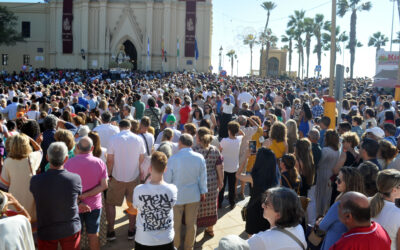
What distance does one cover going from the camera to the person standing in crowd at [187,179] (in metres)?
5.16

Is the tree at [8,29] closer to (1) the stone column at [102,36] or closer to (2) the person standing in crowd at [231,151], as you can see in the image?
(1) the stone column at [102,36]

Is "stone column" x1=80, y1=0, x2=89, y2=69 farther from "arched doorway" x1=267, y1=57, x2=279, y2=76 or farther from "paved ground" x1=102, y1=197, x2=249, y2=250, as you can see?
"paved ground" x1=102, y1=197, x2=249, y2=250

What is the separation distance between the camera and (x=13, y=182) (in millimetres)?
4828

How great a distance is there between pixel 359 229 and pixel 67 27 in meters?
51.0

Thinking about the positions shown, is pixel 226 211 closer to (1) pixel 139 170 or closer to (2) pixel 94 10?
(1) pixel 139 170

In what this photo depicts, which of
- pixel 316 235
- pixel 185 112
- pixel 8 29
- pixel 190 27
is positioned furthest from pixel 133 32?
pixel 316 235

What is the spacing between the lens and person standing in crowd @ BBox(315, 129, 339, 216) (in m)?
6.27

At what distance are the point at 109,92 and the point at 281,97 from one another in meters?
7.15

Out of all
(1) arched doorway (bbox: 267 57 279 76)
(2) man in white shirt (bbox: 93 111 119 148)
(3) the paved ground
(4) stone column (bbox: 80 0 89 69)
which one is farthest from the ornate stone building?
(2) man in white shirt (bbox: 93 111 119 148)

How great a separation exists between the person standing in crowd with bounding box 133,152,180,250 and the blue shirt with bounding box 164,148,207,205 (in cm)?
86

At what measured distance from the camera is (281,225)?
309 cm

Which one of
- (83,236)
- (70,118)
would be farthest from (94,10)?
(83,236)

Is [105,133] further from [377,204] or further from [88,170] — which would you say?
[377,204]

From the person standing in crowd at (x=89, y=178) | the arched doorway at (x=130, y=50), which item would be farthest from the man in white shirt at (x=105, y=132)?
the arched doorway at (x=130, y=50)
